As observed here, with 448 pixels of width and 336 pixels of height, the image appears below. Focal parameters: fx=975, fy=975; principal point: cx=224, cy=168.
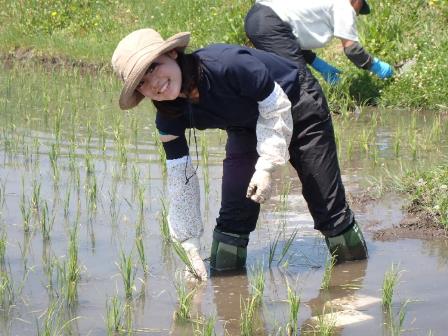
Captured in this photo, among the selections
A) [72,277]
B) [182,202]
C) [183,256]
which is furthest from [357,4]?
[72,277]

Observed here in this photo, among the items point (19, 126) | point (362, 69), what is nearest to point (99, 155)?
point (19, 126)

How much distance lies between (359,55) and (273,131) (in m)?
4.13

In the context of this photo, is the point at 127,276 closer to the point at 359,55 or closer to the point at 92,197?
the point at 92,197

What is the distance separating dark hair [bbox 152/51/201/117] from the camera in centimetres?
409

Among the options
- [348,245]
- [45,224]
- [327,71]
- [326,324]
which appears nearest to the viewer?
[326,324]

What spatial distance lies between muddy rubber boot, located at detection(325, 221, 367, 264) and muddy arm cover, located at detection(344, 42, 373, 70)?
3.45 m

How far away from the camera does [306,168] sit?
15.4ft

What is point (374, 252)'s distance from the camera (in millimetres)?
4996

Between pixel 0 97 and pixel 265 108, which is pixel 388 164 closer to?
pixel 265 108

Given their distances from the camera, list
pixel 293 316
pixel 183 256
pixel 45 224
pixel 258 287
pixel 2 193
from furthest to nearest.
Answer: pixel 2 193, pixel 45 224, pixel 183 256, pixel 258 287, pixel 293 316

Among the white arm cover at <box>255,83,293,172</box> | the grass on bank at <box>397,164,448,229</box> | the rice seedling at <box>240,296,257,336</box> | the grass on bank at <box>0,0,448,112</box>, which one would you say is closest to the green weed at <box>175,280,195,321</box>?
the rice seedling at <box>240,296,257,336</box>

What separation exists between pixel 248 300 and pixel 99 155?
346 cm

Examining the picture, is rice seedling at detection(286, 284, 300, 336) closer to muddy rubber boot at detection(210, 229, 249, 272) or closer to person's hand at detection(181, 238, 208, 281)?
person's hand at detection(181, 238, 208, 281)

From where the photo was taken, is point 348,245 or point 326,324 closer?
point 326,324
